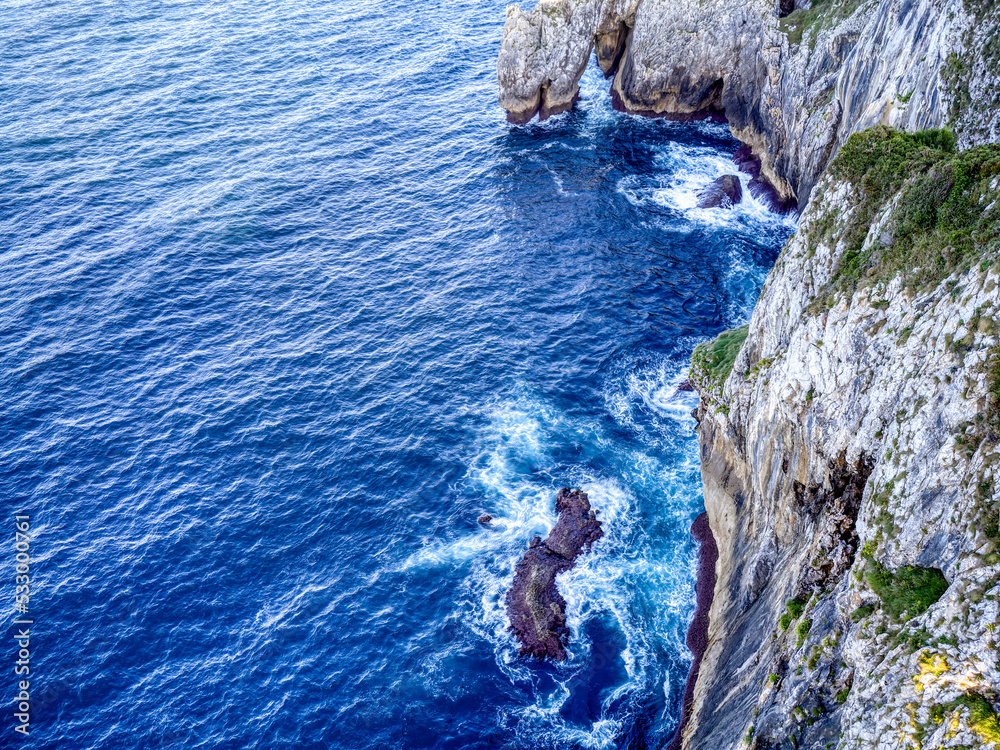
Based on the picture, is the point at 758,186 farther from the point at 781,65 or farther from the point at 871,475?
the point at 871,475

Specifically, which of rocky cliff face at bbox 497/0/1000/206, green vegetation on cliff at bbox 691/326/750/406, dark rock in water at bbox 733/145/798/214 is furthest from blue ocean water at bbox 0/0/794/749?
green vegetation on cliff at bbox 691/326/750/406

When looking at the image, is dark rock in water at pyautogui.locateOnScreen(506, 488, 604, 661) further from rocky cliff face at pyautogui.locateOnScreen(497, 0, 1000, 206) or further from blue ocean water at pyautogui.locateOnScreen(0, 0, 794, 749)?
rocky cliff face at pyautogui.locateOnScreen(497, 0, 1000, 206)

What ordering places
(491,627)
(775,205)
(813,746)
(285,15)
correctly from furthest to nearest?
(285,15) < (775,205) < (491,627) < (813,746)

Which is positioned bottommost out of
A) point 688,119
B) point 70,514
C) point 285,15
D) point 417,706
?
point 417,706

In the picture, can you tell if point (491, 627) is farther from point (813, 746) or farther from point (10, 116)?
point (10, 116)

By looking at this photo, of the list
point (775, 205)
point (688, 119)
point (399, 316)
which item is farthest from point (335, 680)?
point (688, 119)
